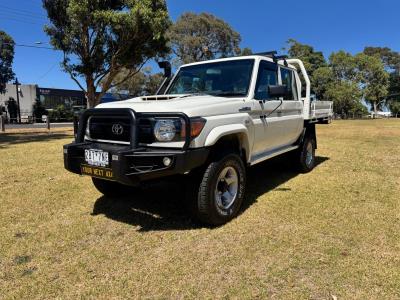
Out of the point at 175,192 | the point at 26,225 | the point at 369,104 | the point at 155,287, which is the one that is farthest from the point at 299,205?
the point at 369,104

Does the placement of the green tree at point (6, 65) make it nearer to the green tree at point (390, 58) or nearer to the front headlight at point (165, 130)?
the front headlight at point (165, 130)

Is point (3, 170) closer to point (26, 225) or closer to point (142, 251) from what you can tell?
point (26, 225)

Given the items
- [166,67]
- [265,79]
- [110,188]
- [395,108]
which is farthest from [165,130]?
[395,108]

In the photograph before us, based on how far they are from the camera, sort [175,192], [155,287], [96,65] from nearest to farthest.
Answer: [155,287] < [175,192] < [96,65]

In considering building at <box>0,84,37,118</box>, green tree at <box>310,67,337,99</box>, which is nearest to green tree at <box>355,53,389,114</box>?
green tree at <box>310,67,337,99</box>

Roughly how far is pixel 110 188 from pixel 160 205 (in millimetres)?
822

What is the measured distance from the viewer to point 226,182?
4445 mm

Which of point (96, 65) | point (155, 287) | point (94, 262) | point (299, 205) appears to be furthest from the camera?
point (96, 65)

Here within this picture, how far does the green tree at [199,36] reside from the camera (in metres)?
41.0

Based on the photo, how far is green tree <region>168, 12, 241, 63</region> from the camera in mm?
41000

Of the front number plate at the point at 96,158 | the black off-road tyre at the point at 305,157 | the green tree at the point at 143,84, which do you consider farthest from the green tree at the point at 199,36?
the front number plate at the point at 96,158

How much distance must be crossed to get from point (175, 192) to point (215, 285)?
2769mm

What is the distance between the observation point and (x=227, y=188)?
14.7 ft

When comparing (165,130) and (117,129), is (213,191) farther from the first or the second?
(117,129)
